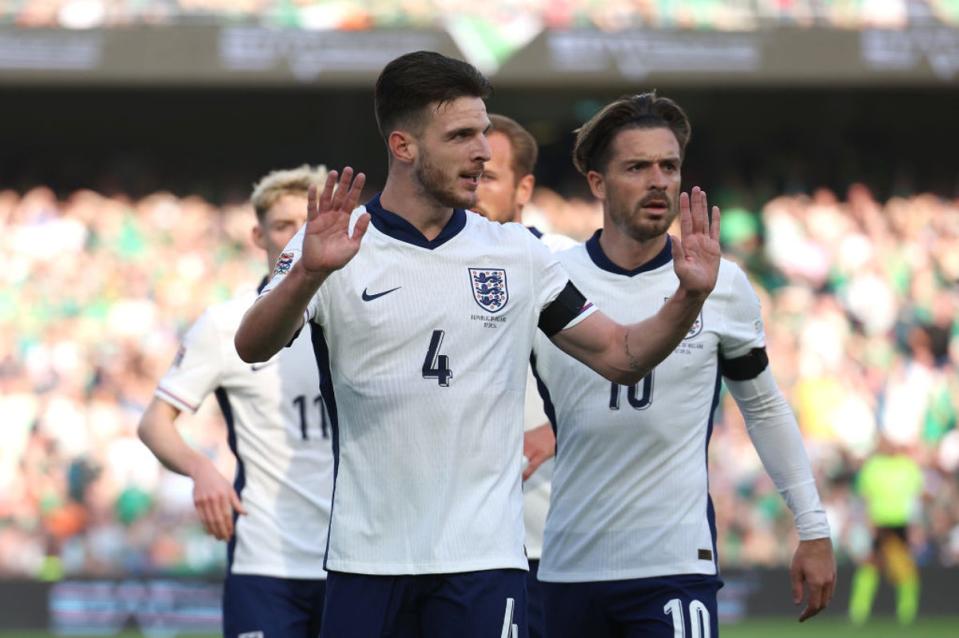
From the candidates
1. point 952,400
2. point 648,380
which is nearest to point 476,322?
point 648,380

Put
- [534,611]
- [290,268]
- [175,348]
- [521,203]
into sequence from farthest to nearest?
[175,348] < [521,203] < [534,611] < [290,268]

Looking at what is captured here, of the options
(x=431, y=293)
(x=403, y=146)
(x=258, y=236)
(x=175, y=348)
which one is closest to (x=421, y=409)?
(x=431, y=293)

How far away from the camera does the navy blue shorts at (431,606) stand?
179 inches

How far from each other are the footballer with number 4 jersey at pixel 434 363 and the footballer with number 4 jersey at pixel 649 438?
0.77 m

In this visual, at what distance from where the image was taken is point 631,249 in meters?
5.81

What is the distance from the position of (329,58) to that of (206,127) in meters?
4.45

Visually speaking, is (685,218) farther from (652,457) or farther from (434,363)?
(652,457)

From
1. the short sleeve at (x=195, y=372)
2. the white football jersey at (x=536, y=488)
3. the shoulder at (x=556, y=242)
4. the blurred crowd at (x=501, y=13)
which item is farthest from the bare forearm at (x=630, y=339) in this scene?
the blurred crowd at (x=501, y=13)

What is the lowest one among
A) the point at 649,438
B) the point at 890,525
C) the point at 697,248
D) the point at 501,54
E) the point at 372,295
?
the point at 649,438

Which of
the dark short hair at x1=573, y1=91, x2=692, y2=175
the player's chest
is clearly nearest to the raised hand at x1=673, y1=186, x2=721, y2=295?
the player's chest

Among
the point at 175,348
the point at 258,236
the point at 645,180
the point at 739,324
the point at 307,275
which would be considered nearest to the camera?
the point at 307,275

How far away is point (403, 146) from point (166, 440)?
238cm

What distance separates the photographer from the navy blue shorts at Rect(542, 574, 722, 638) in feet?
17.6

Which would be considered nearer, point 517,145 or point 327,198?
point 327,198
